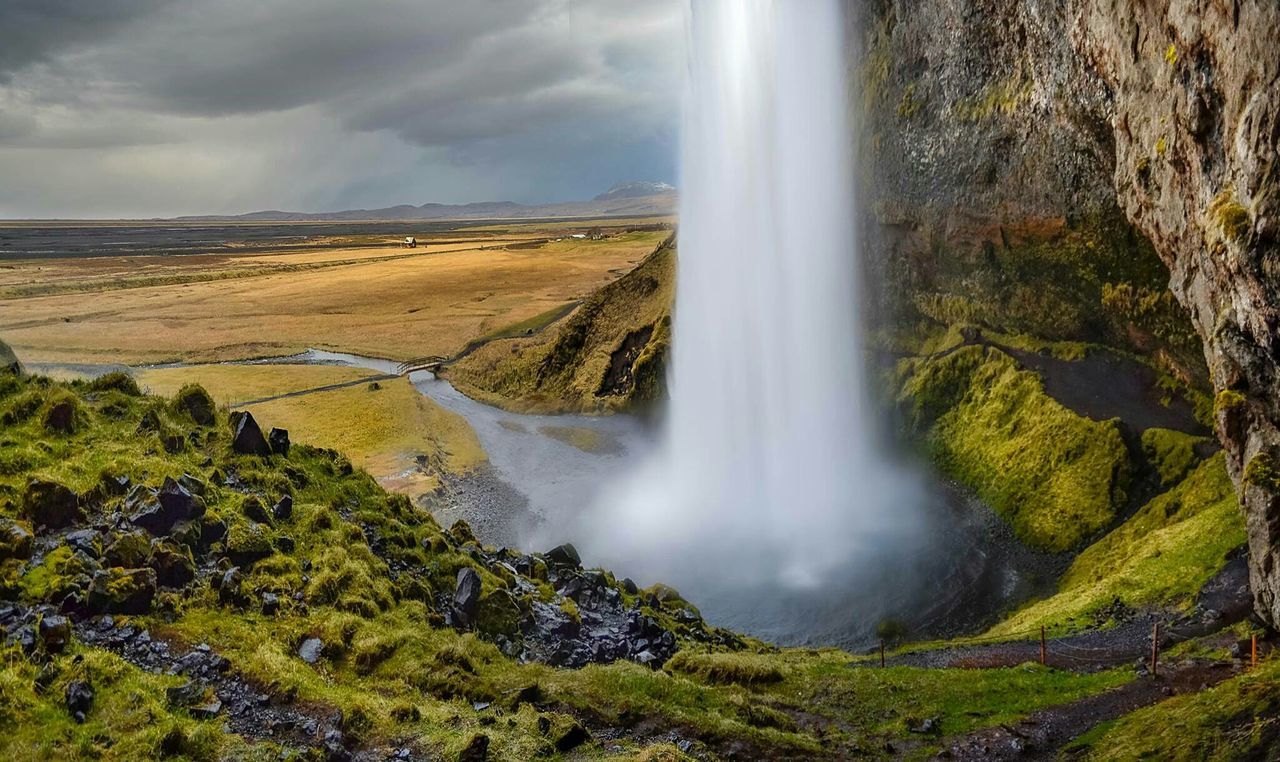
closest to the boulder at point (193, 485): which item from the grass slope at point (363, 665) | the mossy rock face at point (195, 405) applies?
the grass slope at point (363, 665)

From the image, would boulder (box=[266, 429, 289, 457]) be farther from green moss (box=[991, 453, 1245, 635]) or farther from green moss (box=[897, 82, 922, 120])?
green moss (box=[897, 82, 922, 120])

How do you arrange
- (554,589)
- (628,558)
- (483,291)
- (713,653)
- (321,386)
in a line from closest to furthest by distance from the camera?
1. (713,653)
2. (554,589)
3. (628,558)
4. (321,386)
5. (483,291)

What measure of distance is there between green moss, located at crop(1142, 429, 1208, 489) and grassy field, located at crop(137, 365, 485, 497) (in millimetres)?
32251

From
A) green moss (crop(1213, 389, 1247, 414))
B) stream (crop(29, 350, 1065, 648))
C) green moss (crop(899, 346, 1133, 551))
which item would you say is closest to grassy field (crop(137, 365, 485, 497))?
stream (crop(29, 350, 1065, 648))

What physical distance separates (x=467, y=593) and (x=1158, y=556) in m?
21.6

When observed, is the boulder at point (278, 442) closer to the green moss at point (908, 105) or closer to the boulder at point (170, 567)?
the boulder at point (170, 567)

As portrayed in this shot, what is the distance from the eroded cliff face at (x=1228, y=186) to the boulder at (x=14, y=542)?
26.5 m

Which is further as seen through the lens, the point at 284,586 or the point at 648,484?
the point at 648,484

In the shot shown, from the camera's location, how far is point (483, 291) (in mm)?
108125

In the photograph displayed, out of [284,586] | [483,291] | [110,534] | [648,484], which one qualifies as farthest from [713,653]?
[483,291]

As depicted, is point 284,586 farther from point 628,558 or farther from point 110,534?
point 628,558

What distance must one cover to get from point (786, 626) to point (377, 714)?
15746mm

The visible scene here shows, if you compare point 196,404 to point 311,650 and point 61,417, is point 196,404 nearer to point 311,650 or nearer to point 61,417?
point 61,417

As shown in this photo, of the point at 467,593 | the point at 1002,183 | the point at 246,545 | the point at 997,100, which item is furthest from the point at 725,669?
the point at 997,100
